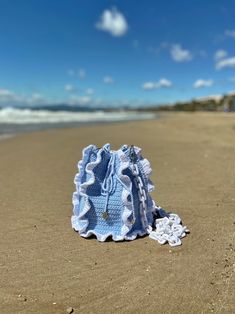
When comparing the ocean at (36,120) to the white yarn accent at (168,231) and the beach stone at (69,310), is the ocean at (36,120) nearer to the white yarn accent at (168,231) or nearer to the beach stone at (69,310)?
the white yarn accent at (168,231)

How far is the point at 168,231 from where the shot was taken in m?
4.45

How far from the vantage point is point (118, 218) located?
439cm

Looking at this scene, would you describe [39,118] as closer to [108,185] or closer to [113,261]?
[108,185]

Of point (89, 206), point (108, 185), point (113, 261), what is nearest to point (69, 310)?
point (113, 261)

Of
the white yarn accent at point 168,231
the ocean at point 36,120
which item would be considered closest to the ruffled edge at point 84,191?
the white yarn accent at point 168,231

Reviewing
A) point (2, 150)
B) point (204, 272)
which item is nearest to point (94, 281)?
point (204, 272)

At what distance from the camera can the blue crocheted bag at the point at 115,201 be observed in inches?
171

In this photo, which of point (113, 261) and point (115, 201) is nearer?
point (113, 261)

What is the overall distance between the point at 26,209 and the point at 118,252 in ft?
6.24

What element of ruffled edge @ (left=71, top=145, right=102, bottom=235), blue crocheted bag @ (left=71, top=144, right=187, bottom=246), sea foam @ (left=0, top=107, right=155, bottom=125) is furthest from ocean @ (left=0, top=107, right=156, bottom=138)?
blue crocheted bag @ (left=71, top=144, right=187, bottom=246)

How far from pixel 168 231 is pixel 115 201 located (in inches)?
26.4

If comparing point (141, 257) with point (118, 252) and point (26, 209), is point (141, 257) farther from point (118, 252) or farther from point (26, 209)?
point (26, 209)

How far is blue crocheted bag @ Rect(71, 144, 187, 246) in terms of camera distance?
4.36 meters

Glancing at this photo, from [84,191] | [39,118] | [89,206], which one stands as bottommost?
[39,118]
